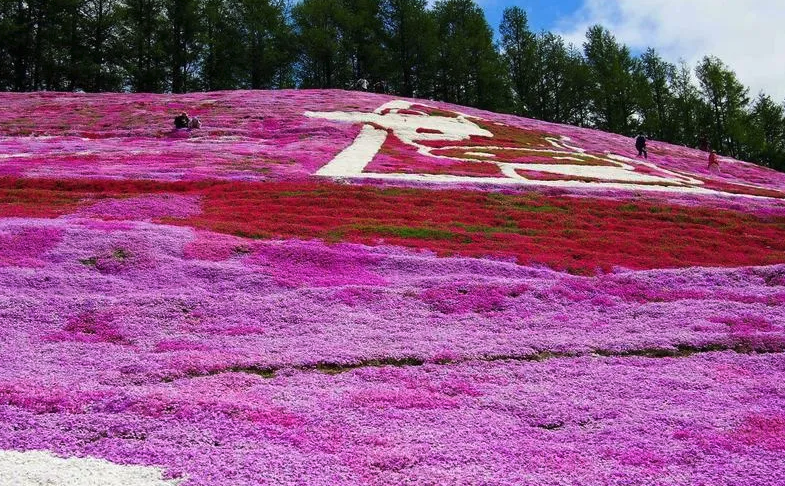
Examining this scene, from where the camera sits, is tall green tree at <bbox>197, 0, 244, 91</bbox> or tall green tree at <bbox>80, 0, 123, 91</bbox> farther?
tall green tree at <bbox>197, 0, 244, 91</bbox>

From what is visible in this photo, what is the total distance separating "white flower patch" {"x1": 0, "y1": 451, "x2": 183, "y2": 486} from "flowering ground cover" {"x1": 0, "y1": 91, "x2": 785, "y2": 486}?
0.04m

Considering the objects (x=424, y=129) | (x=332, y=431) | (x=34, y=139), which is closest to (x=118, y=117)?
(x=34, y=139)

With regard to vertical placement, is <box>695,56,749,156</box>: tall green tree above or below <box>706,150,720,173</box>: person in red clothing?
above

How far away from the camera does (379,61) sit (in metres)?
79.7

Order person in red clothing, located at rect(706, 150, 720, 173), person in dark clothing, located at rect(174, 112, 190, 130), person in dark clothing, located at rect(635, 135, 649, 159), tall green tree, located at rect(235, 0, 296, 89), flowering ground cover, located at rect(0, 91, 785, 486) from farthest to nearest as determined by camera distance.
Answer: tall green tree, located at rect(235, 0, 296, 89), person in red clothing, located at rect(706, 150, 720, 173), person in dark clothing, located at rect(635, 135, 649, 159), person in dark clothing, located at rect(174, 112, 190, 130), flowering ground cover, located at rect(0, 91, 785, 486)

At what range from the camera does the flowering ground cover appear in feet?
21.9

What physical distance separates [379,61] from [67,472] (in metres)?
78.3

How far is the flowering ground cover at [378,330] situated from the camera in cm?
668

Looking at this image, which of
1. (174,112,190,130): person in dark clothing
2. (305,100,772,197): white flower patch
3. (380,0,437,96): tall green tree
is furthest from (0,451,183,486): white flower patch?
(380,0,437,96): tall green tree

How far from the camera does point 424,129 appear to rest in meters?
44.1

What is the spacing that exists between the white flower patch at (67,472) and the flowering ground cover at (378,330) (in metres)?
0.04

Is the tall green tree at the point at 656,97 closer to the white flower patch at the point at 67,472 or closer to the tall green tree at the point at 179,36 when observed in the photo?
the tall green tree at the point at 179,36

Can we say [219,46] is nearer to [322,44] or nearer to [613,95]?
[322,44]

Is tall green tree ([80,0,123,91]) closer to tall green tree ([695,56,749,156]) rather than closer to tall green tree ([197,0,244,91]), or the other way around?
tall green tree ([197,0,244,91])
